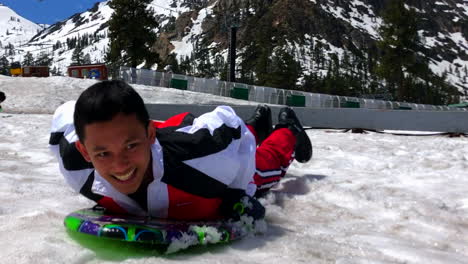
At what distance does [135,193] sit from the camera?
2.36 m

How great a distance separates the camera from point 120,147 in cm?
197

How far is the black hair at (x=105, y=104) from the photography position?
6.25 feet

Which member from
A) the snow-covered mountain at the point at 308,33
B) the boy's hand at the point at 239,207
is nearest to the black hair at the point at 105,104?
the boy's hand at the point at 239,207

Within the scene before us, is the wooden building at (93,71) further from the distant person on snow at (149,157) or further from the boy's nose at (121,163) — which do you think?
the boy's nose at (121,163)

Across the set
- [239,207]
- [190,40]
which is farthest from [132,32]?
[190,40]

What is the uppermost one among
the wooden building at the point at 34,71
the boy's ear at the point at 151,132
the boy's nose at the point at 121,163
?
the wooden building at the point at 34,71

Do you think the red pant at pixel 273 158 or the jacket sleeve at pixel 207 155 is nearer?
the jacket sleeve at pixel 207 155

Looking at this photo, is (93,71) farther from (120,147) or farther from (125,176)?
(120,147)

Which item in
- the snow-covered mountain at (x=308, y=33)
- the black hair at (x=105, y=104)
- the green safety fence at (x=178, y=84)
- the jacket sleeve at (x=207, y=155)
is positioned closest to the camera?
the black hair at (x=105, y=104)

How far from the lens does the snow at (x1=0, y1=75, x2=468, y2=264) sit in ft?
6.87

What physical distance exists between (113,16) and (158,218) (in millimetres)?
39166

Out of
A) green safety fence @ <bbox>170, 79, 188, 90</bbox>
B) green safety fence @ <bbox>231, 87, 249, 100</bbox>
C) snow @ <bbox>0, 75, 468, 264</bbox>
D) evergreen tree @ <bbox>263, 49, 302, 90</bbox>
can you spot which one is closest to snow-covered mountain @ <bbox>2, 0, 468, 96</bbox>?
evergreen tree @ <bbox>263, 49, 302, 90</bbox>

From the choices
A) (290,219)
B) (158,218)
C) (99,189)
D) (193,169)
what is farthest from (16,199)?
(290,219)

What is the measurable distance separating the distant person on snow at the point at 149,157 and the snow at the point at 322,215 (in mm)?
305
